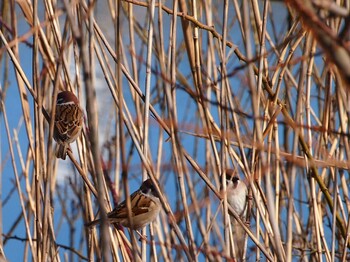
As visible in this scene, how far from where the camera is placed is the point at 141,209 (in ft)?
8.55

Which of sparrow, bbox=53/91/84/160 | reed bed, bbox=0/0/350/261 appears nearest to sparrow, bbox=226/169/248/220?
reed bed, bbox=0/0/350/261

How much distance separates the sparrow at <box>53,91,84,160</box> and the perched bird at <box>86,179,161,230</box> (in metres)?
0.35

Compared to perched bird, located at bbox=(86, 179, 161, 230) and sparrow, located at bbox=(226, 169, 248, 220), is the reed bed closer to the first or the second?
perched bird, located at bbox=(86, 179, 161, 230)

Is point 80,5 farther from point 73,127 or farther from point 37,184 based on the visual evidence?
point 73,127

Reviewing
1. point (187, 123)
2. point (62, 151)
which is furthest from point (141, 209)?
point (187, 123)

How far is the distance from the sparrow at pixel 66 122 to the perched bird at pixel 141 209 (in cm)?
35

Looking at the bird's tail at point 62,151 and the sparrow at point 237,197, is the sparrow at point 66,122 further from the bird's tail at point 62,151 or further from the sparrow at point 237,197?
the sparrow at point 237,197

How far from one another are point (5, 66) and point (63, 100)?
0.33 metres

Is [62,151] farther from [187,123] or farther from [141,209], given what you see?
[187,123]

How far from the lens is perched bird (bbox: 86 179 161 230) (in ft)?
7.53

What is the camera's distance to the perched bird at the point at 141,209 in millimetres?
2295

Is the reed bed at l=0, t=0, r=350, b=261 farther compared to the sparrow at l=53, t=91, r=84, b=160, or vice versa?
the sparrow at l=53, t=91, r=84, b=160

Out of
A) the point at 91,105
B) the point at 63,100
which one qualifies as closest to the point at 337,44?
the point at 91,105

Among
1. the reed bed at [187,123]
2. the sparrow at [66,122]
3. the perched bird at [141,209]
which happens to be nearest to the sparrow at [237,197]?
the reed bed at [187,123]
